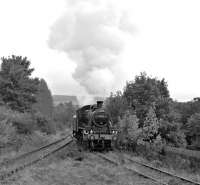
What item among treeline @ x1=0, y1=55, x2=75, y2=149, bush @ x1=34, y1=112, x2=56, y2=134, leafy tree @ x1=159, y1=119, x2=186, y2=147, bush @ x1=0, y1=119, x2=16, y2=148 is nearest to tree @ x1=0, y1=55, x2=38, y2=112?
treeline @ x1=0, y1=55, x2=75, y2=149

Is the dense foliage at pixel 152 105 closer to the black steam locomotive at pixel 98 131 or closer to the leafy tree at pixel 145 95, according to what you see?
the leafy tree at pixel 145 95

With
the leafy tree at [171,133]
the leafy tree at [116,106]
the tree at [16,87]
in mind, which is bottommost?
the leafy tree at [171,133]

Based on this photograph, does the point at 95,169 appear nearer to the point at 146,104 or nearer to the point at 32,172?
the point at 32,172

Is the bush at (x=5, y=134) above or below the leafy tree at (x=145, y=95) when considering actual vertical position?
below

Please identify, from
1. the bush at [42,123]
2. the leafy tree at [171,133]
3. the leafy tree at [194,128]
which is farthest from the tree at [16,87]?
the leafy tree at [194,128]

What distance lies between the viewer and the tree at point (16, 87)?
3997cm

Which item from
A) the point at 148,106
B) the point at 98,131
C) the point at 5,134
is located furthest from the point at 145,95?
the point at 5,134

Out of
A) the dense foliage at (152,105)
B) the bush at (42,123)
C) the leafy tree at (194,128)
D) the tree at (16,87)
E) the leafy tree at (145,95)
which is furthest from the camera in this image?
the leafy tree at (194,128)

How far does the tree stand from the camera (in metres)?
40.0

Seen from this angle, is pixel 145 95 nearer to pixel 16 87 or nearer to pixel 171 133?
pixel 171 133

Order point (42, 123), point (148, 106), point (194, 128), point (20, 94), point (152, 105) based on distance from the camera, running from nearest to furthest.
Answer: point (152, 105) < point (148, 106) < point (20, 94) < point (42, 123) < point (194, 128)

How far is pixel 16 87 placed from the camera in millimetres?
41062

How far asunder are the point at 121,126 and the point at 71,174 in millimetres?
14006

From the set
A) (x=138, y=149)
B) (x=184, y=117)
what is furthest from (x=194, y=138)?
(x=138, y=149)
